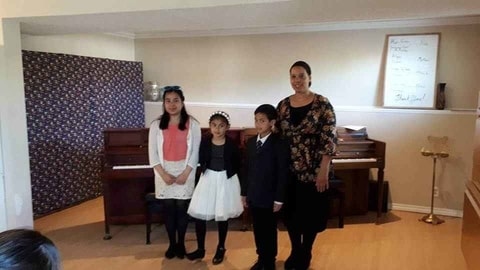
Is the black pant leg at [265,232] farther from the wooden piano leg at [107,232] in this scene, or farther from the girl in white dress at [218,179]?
the wooden piano leg at [107,232]

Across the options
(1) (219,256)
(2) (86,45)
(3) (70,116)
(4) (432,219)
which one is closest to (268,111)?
(1) (219,256)

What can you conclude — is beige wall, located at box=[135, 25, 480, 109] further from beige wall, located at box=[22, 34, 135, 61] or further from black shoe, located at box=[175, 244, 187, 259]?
black shoe, located at box=[175, 244, 187, 259]

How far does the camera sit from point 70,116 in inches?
171

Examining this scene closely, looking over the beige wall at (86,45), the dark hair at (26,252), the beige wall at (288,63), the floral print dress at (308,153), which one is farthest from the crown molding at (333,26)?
the dark hair at (26,252)

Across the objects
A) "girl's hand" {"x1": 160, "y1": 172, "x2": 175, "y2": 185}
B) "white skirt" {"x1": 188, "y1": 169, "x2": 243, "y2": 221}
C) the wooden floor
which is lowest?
the wooden floor

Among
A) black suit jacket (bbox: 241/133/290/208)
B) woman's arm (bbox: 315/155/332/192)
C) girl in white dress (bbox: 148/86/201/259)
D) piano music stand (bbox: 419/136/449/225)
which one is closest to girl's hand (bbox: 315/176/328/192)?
woman's arm (bbox: 315/155/332/192)

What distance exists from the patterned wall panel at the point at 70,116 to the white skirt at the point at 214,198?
2.00m

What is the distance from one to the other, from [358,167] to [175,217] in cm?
190

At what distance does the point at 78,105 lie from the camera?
4.45 meters

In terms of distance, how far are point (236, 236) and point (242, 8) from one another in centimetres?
209

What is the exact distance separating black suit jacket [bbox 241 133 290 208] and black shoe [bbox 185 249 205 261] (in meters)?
0.70

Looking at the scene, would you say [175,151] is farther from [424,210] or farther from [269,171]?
[424,210]

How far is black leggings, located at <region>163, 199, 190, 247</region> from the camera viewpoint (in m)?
3.12

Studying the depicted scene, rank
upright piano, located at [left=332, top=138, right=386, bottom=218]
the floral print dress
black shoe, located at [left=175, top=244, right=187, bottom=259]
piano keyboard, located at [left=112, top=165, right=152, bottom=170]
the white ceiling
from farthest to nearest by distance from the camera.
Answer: upright piano, located at [left=332, top=138, right=386, bottom=218]
piano keyboard, located at [left=112, top=165, right=152, bottom=170]
black shoe, located at [left=175, top=244, right=187, bottom=259]
the floral print dress
the white ceiling
